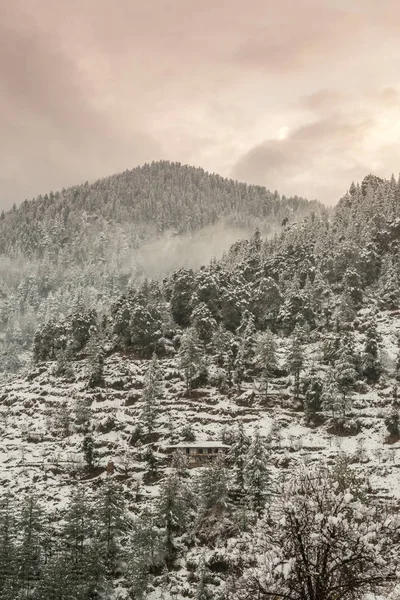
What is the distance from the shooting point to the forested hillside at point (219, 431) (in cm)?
1769

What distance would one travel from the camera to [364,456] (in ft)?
214

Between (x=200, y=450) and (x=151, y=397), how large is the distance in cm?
1197

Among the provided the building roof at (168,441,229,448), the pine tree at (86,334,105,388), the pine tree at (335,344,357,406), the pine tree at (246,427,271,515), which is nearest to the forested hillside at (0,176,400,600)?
the pine tree at (246,427,271,515)

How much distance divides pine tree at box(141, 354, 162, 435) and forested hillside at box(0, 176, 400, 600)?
0.40 metres

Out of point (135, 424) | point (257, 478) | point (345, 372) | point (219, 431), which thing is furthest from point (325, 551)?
point (135, 424)

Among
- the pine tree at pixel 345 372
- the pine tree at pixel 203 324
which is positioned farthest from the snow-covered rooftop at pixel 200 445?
A: the pine tree at pixel 203 324

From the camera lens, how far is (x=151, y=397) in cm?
7825

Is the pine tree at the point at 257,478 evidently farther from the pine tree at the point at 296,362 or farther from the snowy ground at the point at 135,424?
the pine tree at the point at 296,362

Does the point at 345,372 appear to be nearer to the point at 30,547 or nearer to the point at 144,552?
the point at 144,552

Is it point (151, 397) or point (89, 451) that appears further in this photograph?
point (151, 397)

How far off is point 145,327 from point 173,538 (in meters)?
47.7

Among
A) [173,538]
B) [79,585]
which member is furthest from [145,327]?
[79,585]

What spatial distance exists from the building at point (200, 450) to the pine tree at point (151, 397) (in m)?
6.67

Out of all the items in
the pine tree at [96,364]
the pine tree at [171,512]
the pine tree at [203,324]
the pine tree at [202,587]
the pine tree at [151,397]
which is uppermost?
the pine tree at [203,324]
